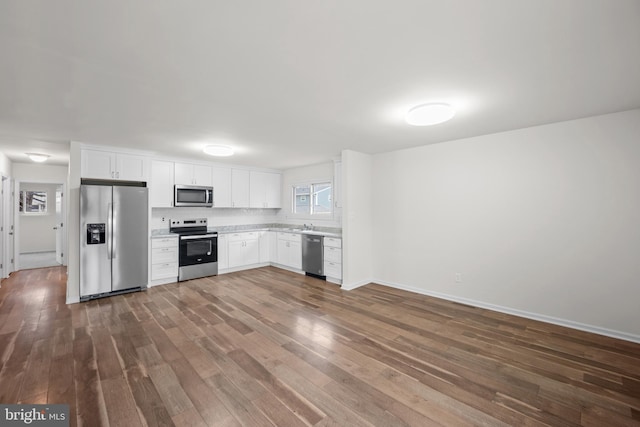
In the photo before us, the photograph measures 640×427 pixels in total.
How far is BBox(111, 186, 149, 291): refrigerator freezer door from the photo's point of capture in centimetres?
445

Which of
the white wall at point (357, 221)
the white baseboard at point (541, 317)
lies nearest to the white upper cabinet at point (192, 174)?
the white wall at point (357, 221)

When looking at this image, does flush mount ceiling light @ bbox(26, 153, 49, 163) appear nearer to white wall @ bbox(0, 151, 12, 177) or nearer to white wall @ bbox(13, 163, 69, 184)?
white wall @ bbox(0, 151, 12, 177)

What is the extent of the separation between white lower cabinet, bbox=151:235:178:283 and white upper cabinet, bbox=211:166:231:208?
1248 mm

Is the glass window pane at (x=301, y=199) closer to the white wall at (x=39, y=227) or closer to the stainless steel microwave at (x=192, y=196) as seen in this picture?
the stainless steel microwave at (x=192, y=196)

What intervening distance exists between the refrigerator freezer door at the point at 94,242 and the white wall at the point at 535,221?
4930 millimetres

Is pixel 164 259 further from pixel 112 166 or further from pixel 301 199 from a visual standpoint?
pixel 301 199

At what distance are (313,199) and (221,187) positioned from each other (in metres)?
2.15

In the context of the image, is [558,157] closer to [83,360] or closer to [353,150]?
[353,150]

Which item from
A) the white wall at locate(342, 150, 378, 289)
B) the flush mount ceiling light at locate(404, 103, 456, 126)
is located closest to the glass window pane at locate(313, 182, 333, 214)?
the white wall at locate(342, 150, 378, 289)

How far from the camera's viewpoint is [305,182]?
661 centimetres

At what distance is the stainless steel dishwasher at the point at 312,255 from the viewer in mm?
5402

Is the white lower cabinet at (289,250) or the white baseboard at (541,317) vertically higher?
the white lower cabinet at (289,250)

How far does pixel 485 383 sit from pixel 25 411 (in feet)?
11.4

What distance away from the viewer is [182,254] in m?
5.29
